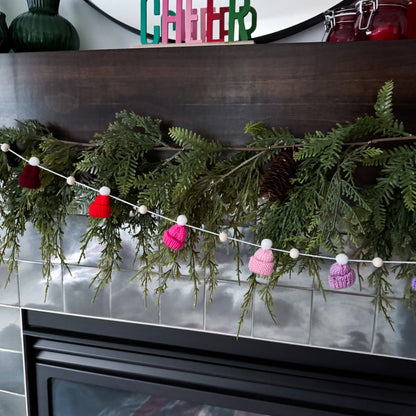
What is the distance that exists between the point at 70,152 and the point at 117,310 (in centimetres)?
38

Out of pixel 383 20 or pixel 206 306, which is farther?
pixel 206 306

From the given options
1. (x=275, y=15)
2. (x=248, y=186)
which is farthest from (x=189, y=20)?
(x=248, y=186)

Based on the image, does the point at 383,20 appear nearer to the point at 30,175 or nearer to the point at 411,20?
the point at 411,20

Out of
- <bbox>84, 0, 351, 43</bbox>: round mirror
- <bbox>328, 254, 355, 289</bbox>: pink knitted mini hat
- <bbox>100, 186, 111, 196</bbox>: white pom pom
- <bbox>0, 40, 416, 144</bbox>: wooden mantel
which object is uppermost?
<bbox>84, 0, 351, 43</bbox>: round mirror

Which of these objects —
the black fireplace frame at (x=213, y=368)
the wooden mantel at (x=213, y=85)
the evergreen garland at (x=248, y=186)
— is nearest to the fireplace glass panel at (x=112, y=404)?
the black fireplace frame at (x=213, y=368)

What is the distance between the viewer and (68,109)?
30.9 inches

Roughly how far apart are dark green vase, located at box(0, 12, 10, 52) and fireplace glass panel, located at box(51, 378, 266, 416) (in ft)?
2.66

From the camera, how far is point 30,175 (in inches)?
28.6

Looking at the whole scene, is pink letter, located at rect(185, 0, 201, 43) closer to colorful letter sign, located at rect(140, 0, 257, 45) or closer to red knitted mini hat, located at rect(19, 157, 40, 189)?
colorful letter sign, located at rect(140, 0, 257, 45)

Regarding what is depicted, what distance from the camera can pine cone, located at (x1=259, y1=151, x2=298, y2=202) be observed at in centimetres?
63

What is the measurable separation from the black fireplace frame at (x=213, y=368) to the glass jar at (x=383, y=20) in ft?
2.00

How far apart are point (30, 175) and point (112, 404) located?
0.66 m

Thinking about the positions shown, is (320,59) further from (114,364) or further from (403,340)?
(114,364)

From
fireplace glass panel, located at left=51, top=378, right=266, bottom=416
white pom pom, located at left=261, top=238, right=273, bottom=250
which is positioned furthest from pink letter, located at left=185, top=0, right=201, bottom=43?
fireplace glass panel, located at left=51, top=378, right=266, bottom=416
